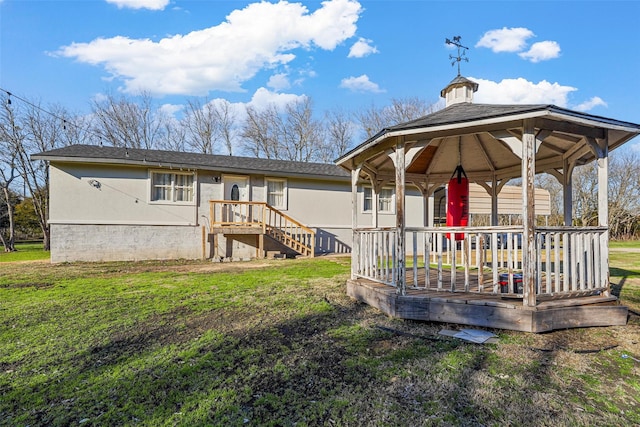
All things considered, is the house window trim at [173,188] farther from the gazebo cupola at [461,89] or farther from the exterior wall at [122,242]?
the gazebo cupola at [461,89]

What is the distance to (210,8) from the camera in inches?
380

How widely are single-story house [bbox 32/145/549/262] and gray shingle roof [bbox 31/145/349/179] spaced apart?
1.4 inches

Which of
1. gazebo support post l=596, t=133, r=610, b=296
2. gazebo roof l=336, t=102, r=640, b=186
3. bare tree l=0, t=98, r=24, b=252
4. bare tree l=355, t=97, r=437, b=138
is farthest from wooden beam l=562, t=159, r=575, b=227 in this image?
bare tree l=0, t=98, r=24, b=252

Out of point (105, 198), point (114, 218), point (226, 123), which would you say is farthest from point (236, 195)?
point (226, 123)

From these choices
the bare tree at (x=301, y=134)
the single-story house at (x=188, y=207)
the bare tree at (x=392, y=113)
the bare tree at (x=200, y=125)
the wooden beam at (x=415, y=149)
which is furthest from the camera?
the bare tree at (x=200, y=125)

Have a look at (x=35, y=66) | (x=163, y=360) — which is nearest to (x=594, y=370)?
(x=163, y=360)

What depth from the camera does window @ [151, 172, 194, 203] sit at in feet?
39.4

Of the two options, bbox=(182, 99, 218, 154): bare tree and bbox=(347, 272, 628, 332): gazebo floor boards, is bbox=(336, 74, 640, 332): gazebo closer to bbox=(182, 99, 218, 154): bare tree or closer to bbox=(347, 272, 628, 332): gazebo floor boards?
bbox=(347, 272, 628, 332): gazebo floor boards

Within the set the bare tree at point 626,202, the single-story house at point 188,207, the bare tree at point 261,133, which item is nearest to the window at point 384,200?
the single-story house at point 188,207

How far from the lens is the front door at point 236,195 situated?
41.1ft

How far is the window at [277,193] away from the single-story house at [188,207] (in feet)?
0.14

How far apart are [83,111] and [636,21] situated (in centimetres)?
3311

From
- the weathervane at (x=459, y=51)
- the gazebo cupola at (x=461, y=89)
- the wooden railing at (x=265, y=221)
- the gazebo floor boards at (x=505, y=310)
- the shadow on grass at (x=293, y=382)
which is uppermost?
the weathervane at (x=459, y=51)

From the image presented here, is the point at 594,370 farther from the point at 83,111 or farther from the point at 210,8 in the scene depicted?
the point at 83,111
